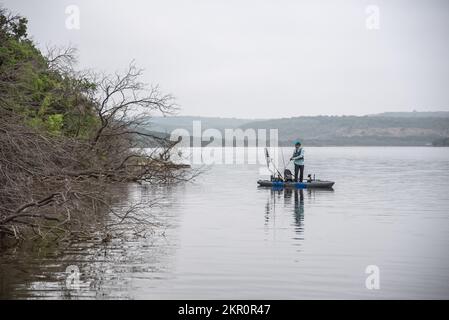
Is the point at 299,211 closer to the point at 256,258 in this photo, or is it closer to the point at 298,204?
the point at 298,204

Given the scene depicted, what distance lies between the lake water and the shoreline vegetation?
0.90 m

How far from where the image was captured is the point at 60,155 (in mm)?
19750

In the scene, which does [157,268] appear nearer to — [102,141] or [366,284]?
[366,284]

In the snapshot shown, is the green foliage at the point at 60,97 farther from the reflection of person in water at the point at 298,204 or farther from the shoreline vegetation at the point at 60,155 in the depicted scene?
the reflection of person in water at the point at 298,204

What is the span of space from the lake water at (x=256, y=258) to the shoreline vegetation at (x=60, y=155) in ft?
2.95

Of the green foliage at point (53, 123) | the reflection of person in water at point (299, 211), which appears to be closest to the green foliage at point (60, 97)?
the green foliage at point (53, 123)

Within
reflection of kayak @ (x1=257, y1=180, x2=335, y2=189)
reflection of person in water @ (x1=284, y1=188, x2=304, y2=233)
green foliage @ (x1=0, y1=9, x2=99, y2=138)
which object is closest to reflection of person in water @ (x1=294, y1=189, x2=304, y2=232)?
reflection of person in water @ (x1=284, y1=188, x2=304, y2=233)

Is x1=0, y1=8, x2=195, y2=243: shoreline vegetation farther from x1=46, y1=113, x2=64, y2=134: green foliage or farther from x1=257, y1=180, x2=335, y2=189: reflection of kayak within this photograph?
x1=257, y1=180, x2=335, y2=189: reflection of kayak

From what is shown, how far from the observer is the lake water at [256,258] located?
13.8 m

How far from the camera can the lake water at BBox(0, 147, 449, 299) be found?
13757 mm

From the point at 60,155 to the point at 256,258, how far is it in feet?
20.2
